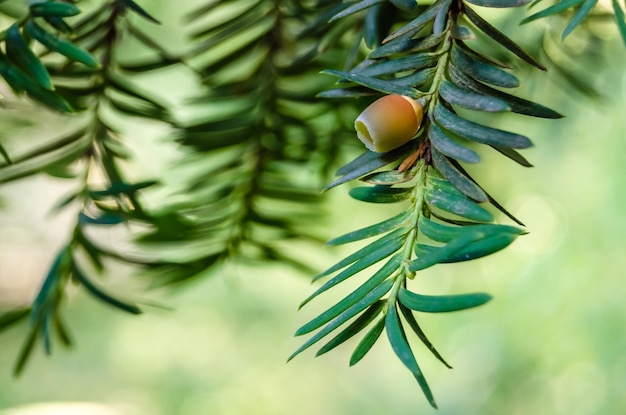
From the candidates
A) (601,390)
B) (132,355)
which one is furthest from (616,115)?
(132,355)

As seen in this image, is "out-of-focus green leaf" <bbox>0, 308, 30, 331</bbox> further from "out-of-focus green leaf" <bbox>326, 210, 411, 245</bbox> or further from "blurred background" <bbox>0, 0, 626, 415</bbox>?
"blurred background" <bbox>0, 0, 626, 415</bbox>

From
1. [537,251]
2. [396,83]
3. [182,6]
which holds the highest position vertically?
[396,83]

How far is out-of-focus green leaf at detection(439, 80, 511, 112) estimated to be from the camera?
138 mm

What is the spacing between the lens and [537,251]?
3.78 ft

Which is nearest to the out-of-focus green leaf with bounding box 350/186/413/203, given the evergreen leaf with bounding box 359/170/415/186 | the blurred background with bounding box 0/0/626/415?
the evergreen leaf with bounding box 359/170/415/186

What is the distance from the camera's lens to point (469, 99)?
15 centimetres

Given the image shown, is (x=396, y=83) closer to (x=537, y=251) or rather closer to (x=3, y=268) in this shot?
(x=537, y=251)

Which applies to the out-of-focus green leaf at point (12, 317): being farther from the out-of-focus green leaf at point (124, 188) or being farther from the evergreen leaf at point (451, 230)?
the evergreen leaf at point (451, 230)

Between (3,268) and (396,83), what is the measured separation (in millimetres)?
1262

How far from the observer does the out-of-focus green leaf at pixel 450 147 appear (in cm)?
14

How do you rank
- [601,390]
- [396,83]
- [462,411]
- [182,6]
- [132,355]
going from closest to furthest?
1. [396,83]
2. [182,6]
3. [601,390]
4. [462,411]
5. [132,355]

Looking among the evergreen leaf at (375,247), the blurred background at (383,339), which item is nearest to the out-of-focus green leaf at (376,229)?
the evergreen leaf at (375,247)

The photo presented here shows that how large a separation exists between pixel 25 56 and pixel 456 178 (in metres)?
0.14

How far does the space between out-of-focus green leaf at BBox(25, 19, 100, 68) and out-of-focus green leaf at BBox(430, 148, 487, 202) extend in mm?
109
